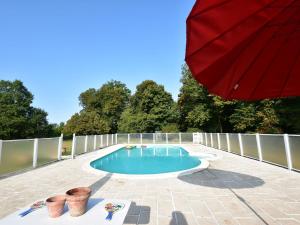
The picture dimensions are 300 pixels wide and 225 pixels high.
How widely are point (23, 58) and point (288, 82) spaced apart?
24.8 m

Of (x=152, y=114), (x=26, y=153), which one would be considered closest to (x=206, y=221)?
(x=26, y=153)

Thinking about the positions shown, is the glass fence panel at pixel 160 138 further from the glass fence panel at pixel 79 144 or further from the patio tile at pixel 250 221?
the patio tile at pixel 250 221

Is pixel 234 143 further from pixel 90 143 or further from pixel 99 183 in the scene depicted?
pixel 90 143

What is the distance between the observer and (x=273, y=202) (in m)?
3.94

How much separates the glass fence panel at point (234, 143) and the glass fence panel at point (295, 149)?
4.57 metres

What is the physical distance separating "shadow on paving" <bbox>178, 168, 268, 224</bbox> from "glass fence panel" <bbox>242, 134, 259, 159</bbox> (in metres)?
3.25

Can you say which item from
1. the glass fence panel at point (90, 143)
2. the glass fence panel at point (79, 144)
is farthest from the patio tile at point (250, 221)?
the glass fence panel at point (90, 143)

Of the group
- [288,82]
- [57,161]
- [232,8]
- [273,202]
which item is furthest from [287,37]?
[57,161]

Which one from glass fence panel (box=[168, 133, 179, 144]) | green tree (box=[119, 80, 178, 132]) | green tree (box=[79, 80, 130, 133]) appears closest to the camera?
glass fence panel (box=[168, 133, 179, 144])

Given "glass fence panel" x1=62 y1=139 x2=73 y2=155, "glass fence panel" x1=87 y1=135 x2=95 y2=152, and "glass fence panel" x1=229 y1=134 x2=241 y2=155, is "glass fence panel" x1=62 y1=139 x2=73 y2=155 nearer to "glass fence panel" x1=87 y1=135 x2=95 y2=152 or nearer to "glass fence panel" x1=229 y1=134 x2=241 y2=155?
"glass fence panel" x1=87 y1=135 x2=95 y2=152

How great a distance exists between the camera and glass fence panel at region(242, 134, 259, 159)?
9.38m

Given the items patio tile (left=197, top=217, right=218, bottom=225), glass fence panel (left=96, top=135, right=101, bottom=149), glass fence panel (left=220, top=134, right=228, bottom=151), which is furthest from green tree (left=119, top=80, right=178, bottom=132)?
patio tile (left=197, top=217, right=218, bottom=225)

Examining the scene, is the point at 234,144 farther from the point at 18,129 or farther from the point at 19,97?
the point at 19,97

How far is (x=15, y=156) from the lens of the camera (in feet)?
23.7
